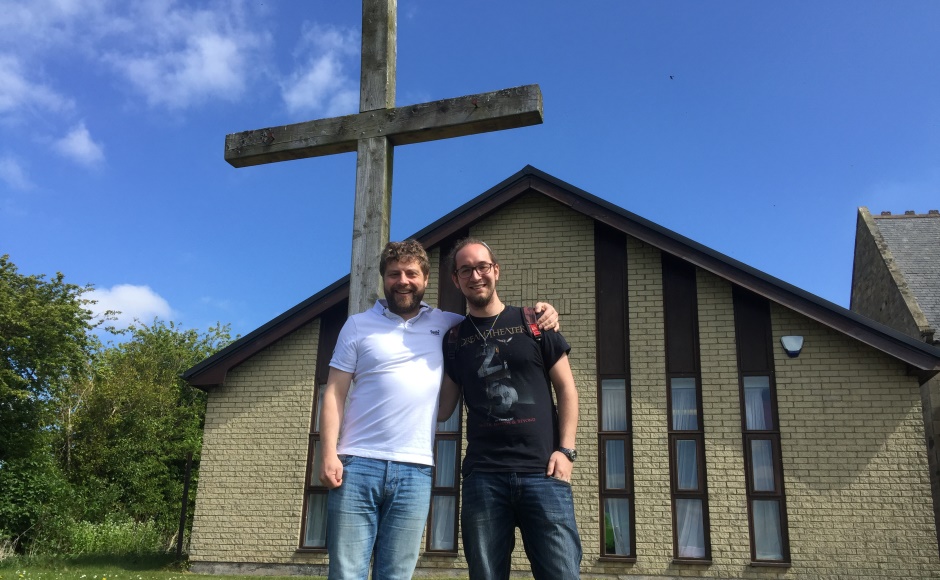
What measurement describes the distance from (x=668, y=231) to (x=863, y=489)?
14.3ft

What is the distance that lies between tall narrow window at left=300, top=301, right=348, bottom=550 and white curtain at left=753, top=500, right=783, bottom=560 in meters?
6.16

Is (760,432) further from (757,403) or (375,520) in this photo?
(375,520)

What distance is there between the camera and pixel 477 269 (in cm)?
355

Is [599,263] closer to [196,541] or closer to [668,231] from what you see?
[668,231]

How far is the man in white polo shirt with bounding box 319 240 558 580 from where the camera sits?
325 centimetres

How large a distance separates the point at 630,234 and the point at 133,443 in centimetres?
2306

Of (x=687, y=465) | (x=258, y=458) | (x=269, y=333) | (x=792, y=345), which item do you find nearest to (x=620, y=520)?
(x=687, y=465)

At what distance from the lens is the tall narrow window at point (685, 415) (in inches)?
428

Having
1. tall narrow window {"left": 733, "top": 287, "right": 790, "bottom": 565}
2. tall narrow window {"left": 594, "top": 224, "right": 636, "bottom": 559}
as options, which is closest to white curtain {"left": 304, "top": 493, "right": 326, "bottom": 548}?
tall narrow window {"left": 594, "top": 224, "right": 636, "bottom": 559}

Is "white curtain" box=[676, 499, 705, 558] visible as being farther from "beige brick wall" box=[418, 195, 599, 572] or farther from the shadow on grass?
the shadow on grass

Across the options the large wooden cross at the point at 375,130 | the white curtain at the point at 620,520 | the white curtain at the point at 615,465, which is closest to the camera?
the large wooden cross at the point at 375,130

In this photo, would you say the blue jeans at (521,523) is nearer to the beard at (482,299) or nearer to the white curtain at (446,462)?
the beard at (482,299)

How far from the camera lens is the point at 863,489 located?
34.4 feet

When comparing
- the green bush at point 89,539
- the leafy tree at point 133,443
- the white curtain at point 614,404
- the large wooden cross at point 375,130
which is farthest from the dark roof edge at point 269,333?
the leafy tree at point 133,443
